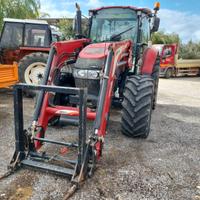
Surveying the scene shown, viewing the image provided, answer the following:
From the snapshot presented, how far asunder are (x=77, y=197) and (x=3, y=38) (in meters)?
6.42

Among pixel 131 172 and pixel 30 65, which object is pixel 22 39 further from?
pixel 131 172

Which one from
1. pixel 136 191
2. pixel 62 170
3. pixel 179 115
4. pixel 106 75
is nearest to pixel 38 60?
pixel 179 115

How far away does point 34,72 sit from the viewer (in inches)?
298

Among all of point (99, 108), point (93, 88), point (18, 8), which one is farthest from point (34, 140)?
point (18, 8)

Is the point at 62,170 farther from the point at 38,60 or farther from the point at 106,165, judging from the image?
the point at 38,60

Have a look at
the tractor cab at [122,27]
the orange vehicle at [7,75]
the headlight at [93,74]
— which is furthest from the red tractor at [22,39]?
the headlight at [93,74]

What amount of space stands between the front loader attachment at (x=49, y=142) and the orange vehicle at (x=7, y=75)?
7.62 ft

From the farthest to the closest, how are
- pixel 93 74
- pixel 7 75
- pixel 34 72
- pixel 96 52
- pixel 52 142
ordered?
pixel 34 72 → pixel 7 75 → pixel 96 52 → pixel 93 74 → pixel 52 142

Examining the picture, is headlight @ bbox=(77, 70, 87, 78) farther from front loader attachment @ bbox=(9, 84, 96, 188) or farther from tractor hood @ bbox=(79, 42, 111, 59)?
front loader attachment @ bbox=(9, 84, 96, 188)

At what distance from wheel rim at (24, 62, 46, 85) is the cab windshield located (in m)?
2.34

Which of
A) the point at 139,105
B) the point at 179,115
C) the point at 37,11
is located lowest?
the point at 179,115

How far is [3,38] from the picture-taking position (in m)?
8.13

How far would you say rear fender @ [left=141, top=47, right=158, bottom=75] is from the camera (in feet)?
17.3

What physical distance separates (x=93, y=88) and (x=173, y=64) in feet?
45.8
